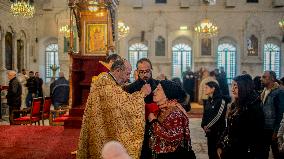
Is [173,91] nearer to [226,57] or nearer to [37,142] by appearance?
[37,142]

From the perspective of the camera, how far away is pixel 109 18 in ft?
34.9

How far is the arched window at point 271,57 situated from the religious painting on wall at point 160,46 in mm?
5521

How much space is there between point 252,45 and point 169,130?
21.3 meters

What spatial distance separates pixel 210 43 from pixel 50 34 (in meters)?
8.67

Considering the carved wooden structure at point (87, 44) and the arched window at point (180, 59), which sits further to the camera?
the arched window at point (180, 59)

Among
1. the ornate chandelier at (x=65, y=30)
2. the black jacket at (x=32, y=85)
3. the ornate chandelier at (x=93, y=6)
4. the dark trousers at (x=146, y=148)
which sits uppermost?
the ornate chandelier at (x=65, y=30)

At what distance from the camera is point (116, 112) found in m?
4.83

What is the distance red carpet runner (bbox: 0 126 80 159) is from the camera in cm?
672

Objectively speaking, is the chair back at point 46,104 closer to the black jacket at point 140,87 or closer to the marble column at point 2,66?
the black jacket at point 140,87

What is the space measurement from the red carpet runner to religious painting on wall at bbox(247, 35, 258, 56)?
16.8m

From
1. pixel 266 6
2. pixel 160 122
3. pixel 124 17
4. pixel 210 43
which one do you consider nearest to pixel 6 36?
pixel 124 17

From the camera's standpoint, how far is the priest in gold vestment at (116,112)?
4781 millimetres

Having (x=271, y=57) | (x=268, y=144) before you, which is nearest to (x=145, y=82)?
(x=268, y=144)

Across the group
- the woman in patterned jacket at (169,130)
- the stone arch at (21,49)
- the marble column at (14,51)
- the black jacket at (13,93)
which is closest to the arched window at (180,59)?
the stone arch at (21,49)
